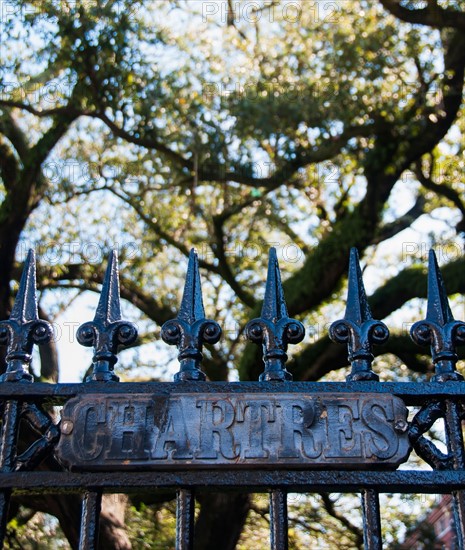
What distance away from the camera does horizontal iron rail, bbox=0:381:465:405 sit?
2121mm

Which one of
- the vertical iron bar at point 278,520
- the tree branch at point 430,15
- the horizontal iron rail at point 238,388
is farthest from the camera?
the tree branch at point 430,15

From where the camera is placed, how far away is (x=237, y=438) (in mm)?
2039

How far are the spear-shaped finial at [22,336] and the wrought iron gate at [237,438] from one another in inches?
0.7

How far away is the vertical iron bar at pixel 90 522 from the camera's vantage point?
6.72ft

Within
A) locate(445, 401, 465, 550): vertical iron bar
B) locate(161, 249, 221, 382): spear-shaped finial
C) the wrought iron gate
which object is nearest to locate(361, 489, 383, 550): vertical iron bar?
the wrought iron gate

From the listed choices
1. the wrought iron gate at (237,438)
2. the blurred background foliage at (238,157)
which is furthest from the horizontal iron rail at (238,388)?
the blurred background foliage at (238,157)

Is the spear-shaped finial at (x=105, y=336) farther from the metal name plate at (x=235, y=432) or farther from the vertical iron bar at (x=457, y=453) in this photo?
the vertical iron bar at (x=457, y=453)

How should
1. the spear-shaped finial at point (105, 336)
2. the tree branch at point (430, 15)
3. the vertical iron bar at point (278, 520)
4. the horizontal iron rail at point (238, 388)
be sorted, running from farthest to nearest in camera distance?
the tree branch at point (430, 15) < the spear-shaped finial at point (105, 336) < the horizontal iron rail at point (238, 388) < the vertical iron bar at point (278, 520)

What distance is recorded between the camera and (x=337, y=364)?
815cm

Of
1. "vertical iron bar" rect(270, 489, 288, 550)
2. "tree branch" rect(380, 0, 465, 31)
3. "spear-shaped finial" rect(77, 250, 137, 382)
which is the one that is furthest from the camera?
"tree branch" rect(380, 0, 465, 31)

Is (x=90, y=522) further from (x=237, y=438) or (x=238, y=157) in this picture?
(x=238, y=157)

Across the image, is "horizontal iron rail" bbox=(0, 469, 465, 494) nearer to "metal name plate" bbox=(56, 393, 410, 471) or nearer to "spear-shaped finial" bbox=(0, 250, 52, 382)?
"metal name plate" bbox=(56, 393, 410, 471)

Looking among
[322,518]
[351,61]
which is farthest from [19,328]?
[322,518]

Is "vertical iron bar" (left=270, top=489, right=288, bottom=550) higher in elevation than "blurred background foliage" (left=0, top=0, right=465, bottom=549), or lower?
lower
